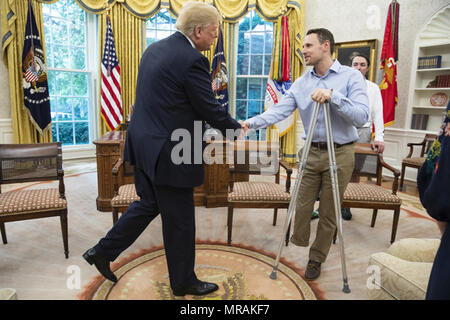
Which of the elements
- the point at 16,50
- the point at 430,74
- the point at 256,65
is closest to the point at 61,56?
the point at 16,50

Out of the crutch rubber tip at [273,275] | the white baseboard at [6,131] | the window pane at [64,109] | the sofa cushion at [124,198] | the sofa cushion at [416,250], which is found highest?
the window pane at [64,109]

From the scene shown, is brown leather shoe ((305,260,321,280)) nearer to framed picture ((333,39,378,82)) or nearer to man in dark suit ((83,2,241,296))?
man in dark suit ((83,2,241,296))

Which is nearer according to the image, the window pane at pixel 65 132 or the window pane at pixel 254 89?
the window pane at pixel 65 132

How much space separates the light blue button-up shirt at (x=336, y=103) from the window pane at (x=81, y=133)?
5.01 meters

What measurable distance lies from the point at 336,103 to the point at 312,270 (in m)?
1.19

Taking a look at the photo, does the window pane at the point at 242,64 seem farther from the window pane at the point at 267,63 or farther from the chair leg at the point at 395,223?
the chair leg at the point at 395,223

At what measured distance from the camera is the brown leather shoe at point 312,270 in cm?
221

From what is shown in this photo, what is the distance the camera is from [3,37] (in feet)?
15.7

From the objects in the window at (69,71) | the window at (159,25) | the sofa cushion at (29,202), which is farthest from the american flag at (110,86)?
the sofa cushion at (29,202)

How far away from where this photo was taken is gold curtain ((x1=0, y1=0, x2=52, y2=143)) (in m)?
4.77

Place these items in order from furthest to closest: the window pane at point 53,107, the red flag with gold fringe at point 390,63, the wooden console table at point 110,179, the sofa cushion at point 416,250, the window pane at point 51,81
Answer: the window pane at point 53,107 < the window pane at point 51,81 < the red flag with gold fringe at point 390,63 < the wooden console table at point 110,179 < the sofa cushion at point 416,250

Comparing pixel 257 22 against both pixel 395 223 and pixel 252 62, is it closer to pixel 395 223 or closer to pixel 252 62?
pixel 252 62

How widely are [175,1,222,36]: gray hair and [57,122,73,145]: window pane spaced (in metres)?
5.23

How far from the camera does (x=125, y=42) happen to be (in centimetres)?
584
